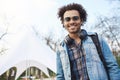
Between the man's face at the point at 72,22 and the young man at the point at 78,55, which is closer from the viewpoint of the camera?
the young man at the point at 78,55

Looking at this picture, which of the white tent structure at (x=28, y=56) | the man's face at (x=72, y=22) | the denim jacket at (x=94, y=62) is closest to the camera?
the denim jacket at (x=94, y=62)

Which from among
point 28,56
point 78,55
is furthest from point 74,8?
point 28,56

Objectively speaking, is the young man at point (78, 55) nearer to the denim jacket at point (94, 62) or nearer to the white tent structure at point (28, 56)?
the denim jacket at point (94, 62)

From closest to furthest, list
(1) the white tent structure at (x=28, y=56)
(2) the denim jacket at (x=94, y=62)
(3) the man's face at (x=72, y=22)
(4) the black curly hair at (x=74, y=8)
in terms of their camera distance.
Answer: (2) the denim jacket at (x=94, y=62) < (3) the man's face at (x=72, y=22) < (4) the black curly hair at (x=74, y=8) < (1) the white tent structure at (x=28, y=56)

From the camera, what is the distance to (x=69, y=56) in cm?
246

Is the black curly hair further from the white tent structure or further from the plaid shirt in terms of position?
the white tent structure

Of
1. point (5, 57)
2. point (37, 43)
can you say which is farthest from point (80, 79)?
point (37, 43)

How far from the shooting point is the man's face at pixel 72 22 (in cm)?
246

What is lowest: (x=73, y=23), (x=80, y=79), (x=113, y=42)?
(x=80, y=79)

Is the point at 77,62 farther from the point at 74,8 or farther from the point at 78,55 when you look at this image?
the point at 74,8

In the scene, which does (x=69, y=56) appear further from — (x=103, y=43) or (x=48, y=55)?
(x=48, y=55)

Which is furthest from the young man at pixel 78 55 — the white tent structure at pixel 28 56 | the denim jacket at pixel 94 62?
the white tent structure at pixel 28 56

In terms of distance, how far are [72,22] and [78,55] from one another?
0.27 m

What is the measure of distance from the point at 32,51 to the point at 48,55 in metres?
0.57
